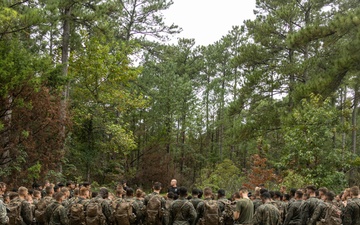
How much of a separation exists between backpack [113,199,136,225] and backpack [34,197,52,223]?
184 centimetres

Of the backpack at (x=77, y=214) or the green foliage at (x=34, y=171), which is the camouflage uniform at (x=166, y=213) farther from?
the green foliage at (x=34, y=171)

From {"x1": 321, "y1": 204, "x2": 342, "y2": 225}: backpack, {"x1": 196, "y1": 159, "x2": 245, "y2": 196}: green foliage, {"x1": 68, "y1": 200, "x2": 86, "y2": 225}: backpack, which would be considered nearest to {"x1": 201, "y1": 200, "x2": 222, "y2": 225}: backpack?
{"x1": 321, "y1": 204, "x2": 342, "y2": 225}: backpack

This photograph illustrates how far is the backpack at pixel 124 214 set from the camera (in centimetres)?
1107

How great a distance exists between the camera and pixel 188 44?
4531cm

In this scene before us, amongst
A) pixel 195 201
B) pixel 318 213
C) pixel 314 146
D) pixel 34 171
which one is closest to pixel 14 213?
pixel 195 201

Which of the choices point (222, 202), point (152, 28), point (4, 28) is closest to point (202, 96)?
point (152, 28)

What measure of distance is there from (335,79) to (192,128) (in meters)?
21.8

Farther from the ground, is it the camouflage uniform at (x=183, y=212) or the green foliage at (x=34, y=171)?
the green foliage at (x=34, y=171)

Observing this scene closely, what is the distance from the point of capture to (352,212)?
10.9 meters

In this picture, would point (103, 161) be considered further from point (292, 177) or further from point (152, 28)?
point (292, 177)

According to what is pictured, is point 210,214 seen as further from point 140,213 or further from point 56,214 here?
point 56,214

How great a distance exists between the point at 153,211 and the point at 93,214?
1567 mm

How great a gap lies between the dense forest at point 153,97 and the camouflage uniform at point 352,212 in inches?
Result: 367

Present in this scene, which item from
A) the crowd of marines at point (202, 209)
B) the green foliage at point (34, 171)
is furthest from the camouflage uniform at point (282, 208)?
the green foliage at point (34, 171)
